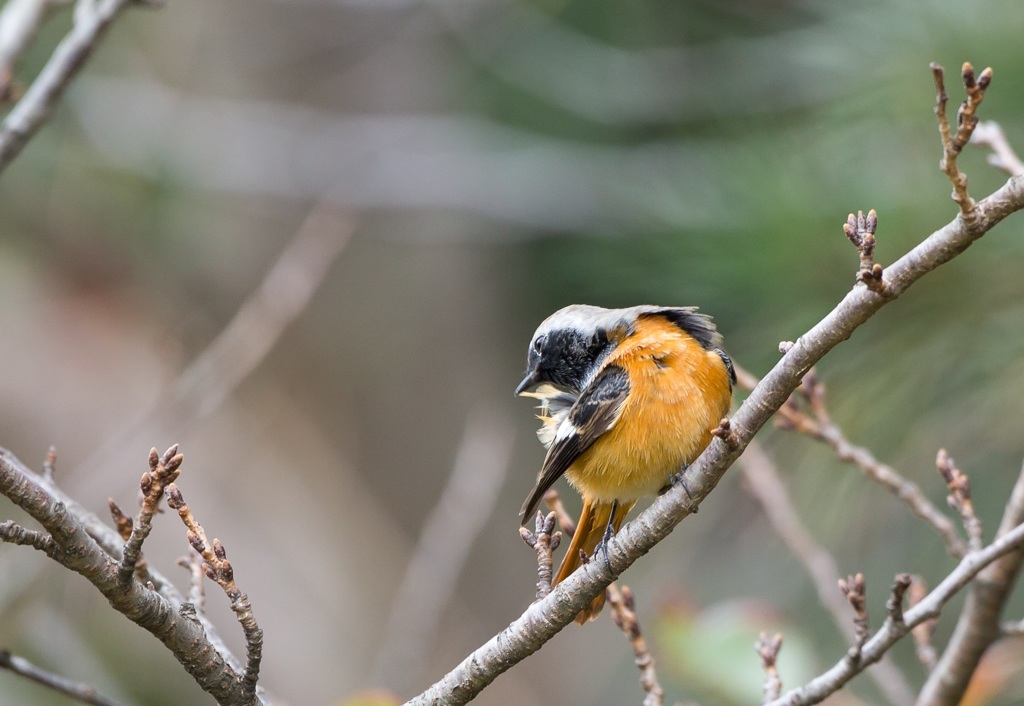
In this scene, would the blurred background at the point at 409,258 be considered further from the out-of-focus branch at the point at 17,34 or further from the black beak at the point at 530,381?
the out-of-focus branch at the point at 17,34

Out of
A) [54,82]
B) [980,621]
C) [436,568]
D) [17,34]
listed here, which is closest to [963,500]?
[980,621]

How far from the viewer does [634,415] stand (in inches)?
95.1

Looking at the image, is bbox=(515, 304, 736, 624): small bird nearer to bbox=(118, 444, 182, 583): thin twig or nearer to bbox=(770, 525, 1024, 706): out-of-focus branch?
bbox=(770, 525, 1024, 706): out-of-focus branch

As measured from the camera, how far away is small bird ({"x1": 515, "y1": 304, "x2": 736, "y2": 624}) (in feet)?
7.77

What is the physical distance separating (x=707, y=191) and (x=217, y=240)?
9.83ft

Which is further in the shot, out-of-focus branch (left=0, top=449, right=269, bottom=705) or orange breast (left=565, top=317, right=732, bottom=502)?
orange breast (left=565, top=317, right=732, bottom=502)

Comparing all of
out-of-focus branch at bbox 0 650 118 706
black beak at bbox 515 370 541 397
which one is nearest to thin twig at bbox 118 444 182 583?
out-of-focus branch at bbox 0 650 118 706

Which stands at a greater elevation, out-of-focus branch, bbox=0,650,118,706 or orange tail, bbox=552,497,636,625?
orange tail, bbox=552,497,636,625

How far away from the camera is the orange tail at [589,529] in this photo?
2637mm

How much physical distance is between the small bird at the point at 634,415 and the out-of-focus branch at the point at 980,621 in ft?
2.08

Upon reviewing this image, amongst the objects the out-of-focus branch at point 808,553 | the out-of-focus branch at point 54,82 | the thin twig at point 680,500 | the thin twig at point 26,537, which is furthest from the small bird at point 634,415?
the out-of-focus branch at point 54,82

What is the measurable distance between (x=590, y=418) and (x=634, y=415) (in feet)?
0.40

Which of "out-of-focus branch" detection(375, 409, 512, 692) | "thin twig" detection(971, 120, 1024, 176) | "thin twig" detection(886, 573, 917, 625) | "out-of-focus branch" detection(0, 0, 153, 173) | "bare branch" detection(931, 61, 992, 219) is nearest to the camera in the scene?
"bare branch" detection(931, 61, 992, 219)

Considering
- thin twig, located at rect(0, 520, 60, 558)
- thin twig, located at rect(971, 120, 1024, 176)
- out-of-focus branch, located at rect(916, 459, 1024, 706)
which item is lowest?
thin twig, located at rect(0, 520, 60, 558)
